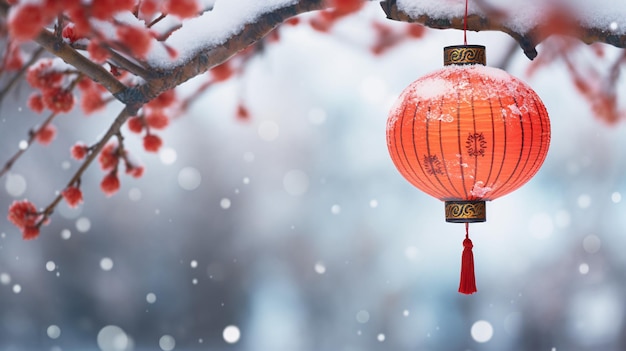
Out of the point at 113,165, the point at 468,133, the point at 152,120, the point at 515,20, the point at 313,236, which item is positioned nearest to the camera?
the point at 468,133

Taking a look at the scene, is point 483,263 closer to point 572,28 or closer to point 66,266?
point 572,28

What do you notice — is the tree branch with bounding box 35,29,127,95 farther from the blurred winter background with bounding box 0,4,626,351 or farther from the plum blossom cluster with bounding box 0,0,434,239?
the blurred winter background with bounding box 0,4,626,351

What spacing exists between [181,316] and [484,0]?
4.86ft

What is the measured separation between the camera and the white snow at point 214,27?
119 centimetres

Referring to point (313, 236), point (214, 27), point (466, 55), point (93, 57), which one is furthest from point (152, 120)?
point (313, 236)

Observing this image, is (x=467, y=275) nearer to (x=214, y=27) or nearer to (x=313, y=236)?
(x=214, y=27)

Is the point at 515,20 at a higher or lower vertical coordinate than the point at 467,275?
higher

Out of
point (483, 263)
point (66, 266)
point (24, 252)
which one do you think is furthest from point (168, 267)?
point (483, 263)

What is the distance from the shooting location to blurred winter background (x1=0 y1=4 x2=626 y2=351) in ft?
7.38

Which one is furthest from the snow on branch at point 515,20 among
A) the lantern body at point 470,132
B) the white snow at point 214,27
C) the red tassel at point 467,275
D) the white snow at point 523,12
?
the red tassel at point 467,275

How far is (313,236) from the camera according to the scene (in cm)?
232

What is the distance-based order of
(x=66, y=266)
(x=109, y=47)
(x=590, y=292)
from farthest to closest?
(x=66, y=266)
(x=590, y=292)
(x=109, y=47)

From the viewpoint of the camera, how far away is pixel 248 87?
236cm

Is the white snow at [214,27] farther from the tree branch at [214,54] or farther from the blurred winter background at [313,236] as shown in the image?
the blurred winter background at [313,236]
